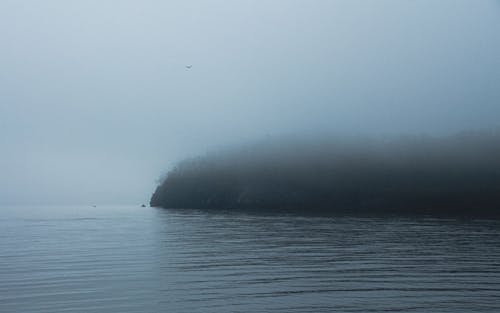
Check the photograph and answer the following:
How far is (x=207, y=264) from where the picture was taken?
148 ft

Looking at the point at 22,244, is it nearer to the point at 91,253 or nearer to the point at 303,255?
the point at 91,253

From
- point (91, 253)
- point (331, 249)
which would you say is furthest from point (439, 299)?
point (91, 253)

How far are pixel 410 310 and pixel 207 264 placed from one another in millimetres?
22697

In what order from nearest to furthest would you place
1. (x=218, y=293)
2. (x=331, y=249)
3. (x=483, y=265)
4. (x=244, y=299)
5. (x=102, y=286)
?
(x=244, y=299)
(x=218, y=293)
(x=102, y=286)
(x=483, y=265)
(x=331, y=249)

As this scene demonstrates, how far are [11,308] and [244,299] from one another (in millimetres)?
12998

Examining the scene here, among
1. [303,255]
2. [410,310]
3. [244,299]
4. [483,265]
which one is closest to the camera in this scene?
[410,310]

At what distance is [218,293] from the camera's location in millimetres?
30766

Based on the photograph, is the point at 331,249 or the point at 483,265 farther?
the point at 331,249

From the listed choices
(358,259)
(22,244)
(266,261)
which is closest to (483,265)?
(358,259)

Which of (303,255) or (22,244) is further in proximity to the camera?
(22,244)

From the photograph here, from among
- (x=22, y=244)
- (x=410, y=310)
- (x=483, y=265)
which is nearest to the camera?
(x=410, y=310)

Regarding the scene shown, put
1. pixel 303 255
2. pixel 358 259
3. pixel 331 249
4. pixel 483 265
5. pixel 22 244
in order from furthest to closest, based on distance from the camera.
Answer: pixel 22 244 < pixel 331 249 < pixel 303 255 < pixel 358 259 < pixel 483 265

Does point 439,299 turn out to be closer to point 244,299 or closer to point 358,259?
point 244,299

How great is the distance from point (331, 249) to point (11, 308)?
39.4 m
